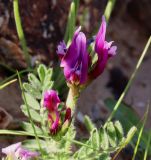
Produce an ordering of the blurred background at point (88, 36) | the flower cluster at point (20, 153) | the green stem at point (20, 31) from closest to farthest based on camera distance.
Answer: the flower cluster at point (20, 153)
the green stem at point (20, 31)
the blurred background at point (88, 36)

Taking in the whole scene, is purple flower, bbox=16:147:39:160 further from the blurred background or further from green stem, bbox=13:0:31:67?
green stem, bbox=13:0:31:67

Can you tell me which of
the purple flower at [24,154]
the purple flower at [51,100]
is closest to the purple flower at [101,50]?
the purple flower at [51,100]

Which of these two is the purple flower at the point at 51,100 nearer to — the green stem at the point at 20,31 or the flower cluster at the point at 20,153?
the flower cluster at the point at 20,153

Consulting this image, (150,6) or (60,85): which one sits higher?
(150,6)

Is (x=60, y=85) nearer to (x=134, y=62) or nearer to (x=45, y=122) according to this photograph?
(x=45, y=122)

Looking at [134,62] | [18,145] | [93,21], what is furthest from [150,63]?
[18,145]
